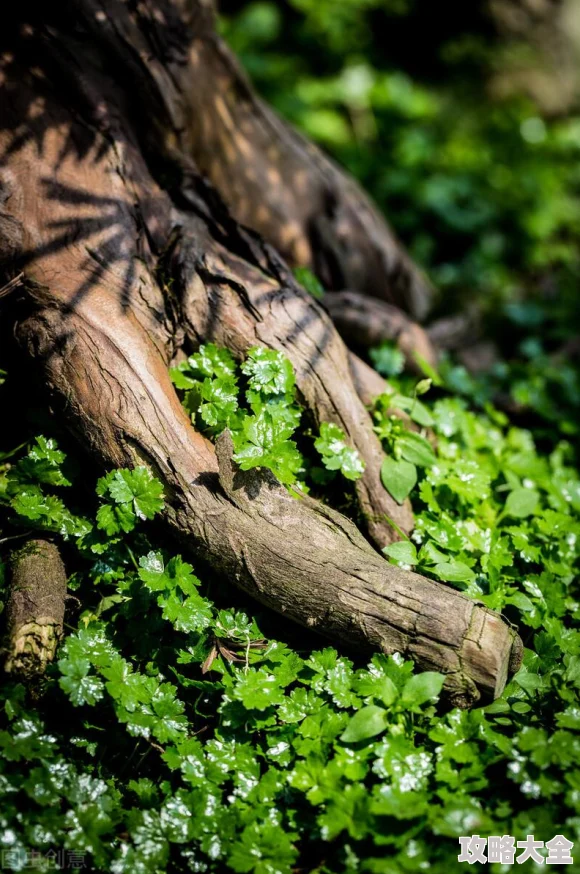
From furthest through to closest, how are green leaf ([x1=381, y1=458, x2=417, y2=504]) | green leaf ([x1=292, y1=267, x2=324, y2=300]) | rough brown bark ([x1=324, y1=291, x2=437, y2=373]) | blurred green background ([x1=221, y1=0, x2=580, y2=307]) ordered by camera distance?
blurred green background ([x1=221, y1=0, x2=580, y2=307])
rough brown bark ([x1=324, y1=291, x2=437, y2=373])
green leaf ([x1=292, y1=267, x2=324, y2=300])
green leaf ([x1=381, y1=458, x2=417, y2=504])

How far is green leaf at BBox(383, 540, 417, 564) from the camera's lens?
122 inches

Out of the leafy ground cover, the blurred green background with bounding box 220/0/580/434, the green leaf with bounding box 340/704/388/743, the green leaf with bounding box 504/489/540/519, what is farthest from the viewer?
the blurred green background with bounding box 220/0/580/434

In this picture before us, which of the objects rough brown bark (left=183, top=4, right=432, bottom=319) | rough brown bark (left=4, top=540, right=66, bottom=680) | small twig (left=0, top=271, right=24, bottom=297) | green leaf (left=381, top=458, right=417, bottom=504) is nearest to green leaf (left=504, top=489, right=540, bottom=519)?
green leaf (left=381, top=458, right=417, bottom=504)

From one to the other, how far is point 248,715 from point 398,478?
1.37 m

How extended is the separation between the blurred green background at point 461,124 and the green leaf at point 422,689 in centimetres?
309

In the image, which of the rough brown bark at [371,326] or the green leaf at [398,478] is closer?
the green leaf at [398,478]

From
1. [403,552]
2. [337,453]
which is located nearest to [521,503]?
[403,552]

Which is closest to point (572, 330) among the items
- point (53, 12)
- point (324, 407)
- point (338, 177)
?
point (338, 177)

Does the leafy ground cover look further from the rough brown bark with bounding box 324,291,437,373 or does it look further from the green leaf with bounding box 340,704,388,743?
the rough brown bark with bounding box 324,291,437,373

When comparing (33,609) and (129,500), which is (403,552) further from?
(33,609)

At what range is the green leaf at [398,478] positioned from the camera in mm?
3320

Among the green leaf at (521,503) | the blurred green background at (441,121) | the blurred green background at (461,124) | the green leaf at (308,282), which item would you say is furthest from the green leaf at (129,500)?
the blurred green background at (441,121)

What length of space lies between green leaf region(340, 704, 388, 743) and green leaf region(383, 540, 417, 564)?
2.33ft

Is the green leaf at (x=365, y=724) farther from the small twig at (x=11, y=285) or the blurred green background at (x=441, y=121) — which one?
the blurred green background at (x=441, y=121)
